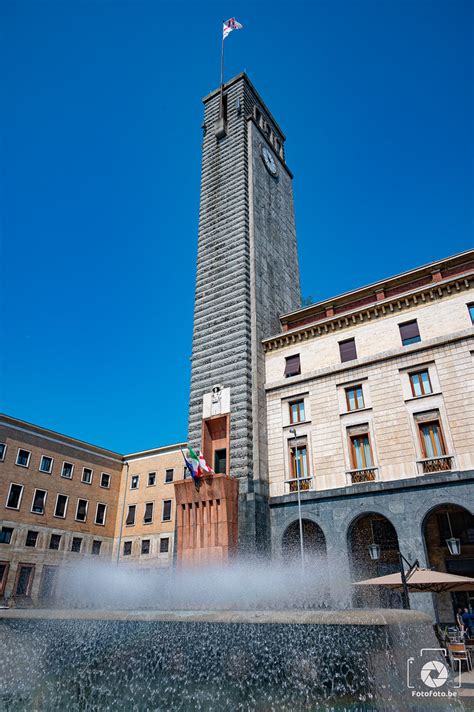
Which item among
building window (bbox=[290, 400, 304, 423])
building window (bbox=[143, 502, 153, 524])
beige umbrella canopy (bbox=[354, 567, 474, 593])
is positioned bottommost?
beige umbrella canopy (bbox=[354, 567, 474, 593])

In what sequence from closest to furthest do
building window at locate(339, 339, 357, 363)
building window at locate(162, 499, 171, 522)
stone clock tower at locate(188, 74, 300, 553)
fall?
stone clock tower at locate(188, 74, 300, 553) < building window at locate(339, 339, 357, 363) < building window at locate(162, 499, 171, 522)

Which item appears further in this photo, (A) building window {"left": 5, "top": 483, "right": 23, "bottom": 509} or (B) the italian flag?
(A) building window {"left": 5, "top": 483, "right": 23, "bottom": 509}

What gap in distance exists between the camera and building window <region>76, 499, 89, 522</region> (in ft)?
145

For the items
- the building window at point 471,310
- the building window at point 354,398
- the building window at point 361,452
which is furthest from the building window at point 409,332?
the building window at point 361,452

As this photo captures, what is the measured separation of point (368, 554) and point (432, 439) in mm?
7742

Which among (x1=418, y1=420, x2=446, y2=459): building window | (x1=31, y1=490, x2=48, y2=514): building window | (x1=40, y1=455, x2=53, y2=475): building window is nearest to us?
(x1=418, y1=420, x2=446, y2=459): building window

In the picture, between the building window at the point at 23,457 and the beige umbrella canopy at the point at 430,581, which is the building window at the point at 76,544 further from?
the beige umbrella canopy at the point at 430,581

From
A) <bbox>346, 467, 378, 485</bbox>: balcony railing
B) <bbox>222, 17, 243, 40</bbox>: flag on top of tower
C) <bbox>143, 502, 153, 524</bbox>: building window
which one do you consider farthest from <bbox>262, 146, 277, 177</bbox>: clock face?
<bbox>143, 502, 153, 524</bbox>: building window

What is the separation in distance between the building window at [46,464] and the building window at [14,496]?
9.26 ft

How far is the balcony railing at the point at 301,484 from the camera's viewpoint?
26.2 metres

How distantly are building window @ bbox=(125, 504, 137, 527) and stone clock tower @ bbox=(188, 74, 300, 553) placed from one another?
75.0 feet

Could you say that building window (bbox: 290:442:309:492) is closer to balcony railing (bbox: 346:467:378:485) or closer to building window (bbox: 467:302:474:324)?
balcony railing (bbox: 346:467:378:485)

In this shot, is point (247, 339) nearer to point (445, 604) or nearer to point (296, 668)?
point (445, 604)

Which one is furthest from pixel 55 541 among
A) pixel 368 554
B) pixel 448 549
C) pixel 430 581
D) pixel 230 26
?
pixel 230 26
